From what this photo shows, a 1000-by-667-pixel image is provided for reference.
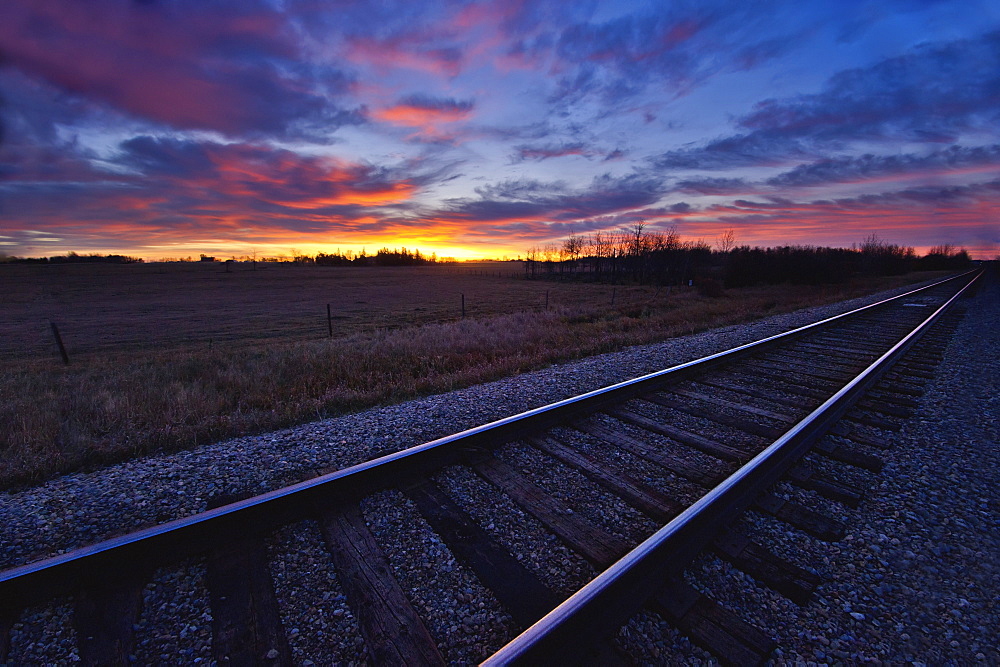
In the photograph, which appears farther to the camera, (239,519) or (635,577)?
(239,519)

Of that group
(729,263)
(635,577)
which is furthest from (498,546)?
(729,263)

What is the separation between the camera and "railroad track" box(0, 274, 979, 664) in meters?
2.07

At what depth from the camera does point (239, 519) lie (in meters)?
2.81

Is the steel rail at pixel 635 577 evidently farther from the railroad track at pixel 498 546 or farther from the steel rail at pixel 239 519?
the steel rail at pixel 239 519

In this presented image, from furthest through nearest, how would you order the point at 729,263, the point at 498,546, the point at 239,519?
1. the point at 729,263
2. the point at 239,519
3. the point at 498,546

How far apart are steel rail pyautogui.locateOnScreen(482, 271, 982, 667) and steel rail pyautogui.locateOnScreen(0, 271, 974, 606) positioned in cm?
178

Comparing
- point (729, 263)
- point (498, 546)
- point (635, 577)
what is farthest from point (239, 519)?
point (729, 263)

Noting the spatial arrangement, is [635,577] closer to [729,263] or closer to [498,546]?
[498,546]

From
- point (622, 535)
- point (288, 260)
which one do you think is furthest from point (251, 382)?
point (288, 260)

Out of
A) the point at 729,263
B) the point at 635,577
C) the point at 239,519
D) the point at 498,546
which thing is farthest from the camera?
the point at 729,263

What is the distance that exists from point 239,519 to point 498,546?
176 cm

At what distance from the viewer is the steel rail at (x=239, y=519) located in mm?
2306

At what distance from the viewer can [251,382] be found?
7.10 meters

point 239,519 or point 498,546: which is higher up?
point 239,519
